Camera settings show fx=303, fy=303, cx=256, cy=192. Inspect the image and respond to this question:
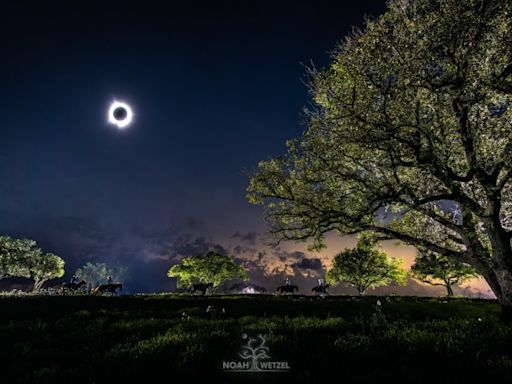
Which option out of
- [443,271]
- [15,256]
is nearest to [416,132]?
[443,271]

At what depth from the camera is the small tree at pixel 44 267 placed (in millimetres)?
90750

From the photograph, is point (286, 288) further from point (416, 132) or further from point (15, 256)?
point (15, 256)

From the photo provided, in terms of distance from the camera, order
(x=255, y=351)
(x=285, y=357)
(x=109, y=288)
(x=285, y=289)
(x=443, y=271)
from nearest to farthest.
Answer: (x=285, y=357) < (x=255, y=351) < (x=109, y=288) < (x=285, y=289) < (x=443, y=271)

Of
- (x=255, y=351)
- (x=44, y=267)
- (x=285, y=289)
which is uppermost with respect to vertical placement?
(x=44, y=267)

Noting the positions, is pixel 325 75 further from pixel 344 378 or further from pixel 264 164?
pixel 344 378

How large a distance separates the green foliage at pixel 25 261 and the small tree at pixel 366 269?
265ft

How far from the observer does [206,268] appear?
86125 mm

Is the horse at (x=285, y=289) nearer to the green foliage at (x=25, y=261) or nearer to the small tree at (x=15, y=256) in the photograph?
the green foliage at (x=25, y=261)

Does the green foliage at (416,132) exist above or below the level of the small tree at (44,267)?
below

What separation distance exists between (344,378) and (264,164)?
48.8 ft

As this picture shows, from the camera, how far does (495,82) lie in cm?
1294

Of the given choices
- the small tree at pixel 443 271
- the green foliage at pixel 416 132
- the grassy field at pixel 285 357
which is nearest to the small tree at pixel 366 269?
the small tree at pixel 443 271

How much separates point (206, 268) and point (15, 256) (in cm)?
5354

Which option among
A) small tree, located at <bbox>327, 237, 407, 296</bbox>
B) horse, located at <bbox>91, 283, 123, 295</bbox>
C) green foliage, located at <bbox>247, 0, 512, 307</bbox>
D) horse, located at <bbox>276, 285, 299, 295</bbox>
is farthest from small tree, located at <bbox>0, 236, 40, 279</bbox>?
green foliage, located at <bbox>247, 0, 512, 307</bbox>
